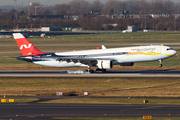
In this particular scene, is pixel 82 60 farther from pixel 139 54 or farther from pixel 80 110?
pixel 80 110

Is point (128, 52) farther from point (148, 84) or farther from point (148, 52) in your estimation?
point (148, 84)

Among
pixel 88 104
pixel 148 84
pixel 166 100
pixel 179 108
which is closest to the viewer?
pixel 179 108

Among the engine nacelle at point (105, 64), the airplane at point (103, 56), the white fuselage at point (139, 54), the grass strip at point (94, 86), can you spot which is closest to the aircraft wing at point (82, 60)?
the airplane at point (103, 56)

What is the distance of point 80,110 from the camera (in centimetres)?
3006

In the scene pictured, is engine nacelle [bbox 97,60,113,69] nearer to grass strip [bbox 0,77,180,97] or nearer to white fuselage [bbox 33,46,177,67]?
white fuselage [bbox 33,46,177,67]

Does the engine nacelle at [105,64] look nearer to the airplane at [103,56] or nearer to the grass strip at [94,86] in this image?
the airplane at [103,56]

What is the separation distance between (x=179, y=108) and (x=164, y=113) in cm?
293

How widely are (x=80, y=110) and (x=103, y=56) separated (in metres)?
26.5

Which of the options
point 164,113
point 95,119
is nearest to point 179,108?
point 164,113

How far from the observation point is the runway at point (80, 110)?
27875 mm

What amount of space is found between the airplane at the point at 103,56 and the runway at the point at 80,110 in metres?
22.5

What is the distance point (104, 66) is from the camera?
177ft

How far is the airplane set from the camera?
54.4m

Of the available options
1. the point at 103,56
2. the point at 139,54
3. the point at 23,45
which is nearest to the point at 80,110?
the point at 103,56
